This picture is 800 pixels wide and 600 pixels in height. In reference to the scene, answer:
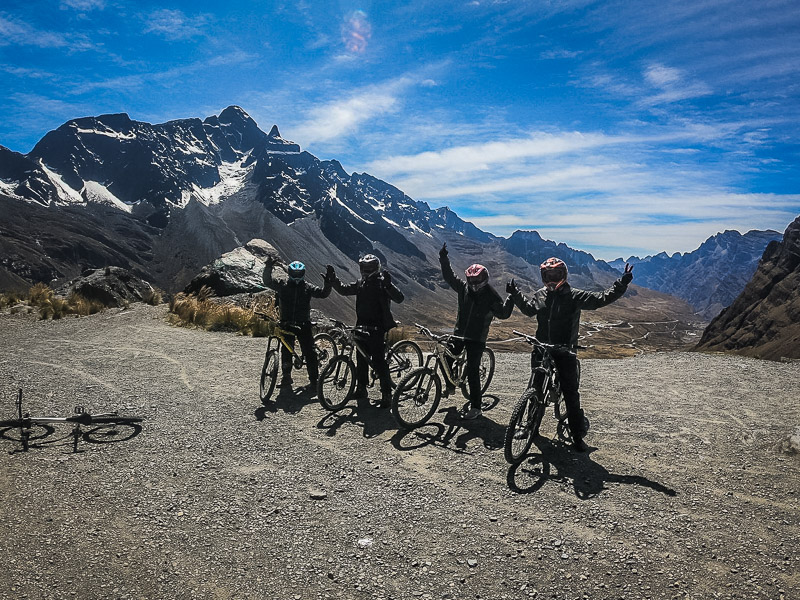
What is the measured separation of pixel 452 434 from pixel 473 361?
4.40 feet

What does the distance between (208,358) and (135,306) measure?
43.3ft

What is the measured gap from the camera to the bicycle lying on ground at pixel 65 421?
7.53m

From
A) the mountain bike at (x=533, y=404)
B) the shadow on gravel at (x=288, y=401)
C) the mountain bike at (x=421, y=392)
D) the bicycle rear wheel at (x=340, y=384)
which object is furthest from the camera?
the shadow on gravel at (x=288, y=401)

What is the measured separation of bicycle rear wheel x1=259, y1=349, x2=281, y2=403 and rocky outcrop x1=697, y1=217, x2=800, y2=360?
141486mm

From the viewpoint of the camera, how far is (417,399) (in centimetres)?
838

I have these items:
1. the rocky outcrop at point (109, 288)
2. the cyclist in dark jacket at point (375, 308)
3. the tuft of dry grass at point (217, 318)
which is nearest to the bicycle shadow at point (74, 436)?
the cyclist in dark jacket at point (375, 308)

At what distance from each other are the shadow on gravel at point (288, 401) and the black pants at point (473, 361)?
3.20 m

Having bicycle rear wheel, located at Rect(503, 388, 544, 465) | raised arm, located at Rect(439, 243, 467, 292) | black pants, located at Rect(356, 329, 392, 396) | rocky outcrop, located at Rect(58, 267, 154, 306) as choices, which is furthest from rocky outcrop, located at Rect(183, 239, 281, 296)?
bicycle rear wheel, located at Rect(503, 388, 544, 465)

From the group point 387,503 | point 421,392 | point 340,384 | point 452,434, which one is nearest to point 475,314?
point 421,392

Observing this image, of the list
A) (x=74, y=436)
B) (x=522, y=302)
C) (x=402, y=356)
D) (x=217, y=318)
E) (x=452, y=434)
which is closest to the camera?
(x=522, y=302)

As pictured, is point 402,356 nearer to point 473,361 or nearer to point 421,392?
point 421,392

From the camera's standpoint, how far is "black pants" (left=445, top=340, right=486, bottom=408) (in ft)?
28.0

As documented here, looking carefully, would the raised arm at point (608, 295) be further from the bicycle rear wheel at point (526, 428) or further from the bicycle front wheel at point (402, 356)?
the bicycle front wheel at point (402, 356)

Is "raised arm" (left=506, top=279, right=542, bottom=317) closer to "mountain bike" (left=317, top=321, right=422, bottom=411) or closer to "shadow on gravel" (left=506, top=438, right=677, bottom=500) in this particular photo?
"shadow on gravel" (left=506, top=438, right=677, bottom=500)
